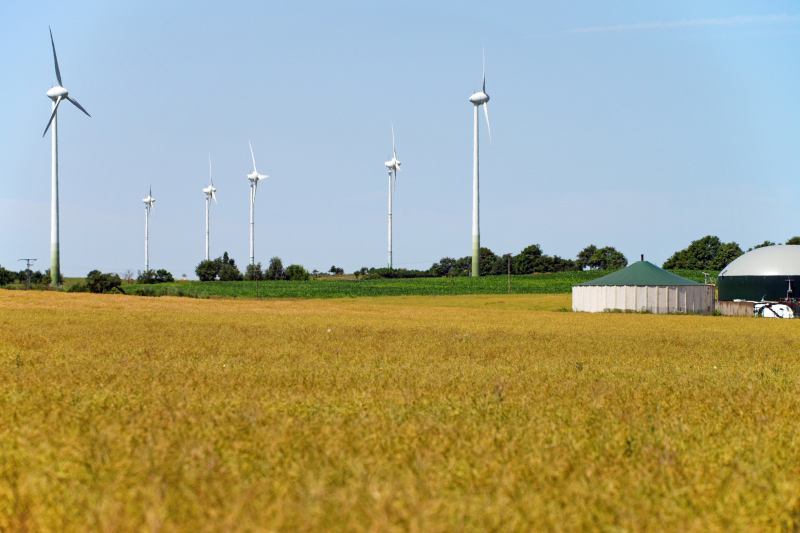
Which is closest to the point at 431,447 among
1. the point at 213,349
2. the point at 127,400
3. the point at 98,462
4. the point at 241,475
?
the point at 241,475

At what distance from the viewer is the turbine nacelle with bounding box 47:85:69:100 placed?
324ft

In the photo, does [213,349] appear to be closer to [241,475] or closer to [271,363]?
[271,363]

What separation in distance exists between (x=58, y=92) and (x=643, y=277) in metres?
80.4

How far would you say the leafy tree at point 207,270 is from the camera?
158375 millimetres

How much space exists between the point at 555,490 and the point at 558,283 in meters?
116

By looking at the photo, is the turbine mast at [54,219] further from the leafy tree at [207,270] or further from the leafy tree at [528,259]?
the leafy tree at [528,259]

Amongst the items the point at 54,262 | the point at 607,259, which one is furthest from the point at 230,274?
the point at 607,259

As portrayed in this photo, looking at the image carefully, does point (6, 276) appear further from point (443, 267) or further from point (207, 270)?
point (443, 267)

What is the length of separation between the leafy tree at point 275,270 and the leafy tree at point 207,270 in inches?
440

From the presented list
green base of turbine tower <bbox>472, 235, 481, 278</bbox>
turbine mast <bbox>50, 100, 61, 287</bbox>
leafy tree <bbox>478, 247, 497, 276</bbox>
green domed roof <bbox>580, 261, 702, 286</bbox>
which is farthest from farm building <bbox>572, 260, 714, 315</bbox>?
leafy tree <bbox>478, 247, 497, 276</bbox>

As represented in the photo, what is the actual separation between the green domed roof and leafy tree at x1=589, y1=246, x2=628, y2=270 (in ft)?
402

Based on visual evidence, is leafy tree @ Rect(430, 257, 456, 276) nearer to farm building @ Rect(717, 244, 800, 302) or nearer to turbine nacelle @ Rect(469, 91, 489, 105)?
turbine nacelle @ Rect(469, 91, 489, 105)

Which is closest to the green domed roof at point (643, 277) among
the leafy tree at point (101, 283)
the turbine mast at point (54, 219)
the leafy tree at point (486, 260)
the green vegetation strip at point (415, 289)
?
the green vegetation strip at point (415, 289)

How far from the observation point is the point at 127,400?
8305 mm
